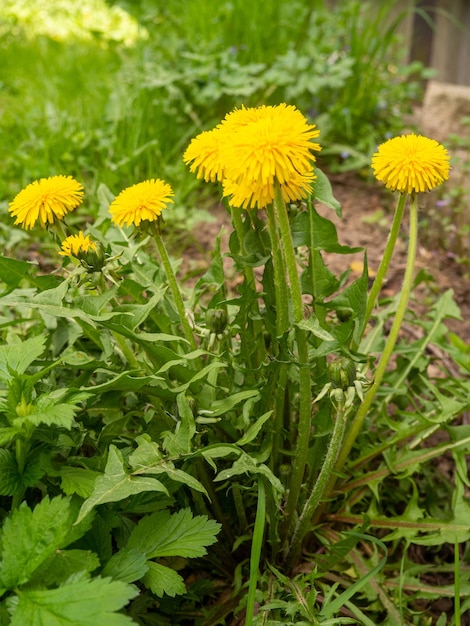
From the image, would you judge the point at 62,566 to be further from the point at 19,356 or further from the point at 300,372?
the point at 300,372

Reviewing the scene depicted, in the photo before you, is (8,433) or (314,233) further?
(314,233)

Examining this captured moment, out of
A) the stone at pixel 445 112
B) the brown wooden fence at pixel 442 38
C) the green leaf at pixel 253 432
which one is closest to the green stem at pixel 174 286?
the green leaf at pixel 253 432

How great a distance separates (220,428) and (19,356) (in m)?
0.40

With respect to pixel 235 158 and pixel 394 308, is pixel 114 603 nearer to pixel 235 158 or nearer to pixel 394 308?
pixel 235 158

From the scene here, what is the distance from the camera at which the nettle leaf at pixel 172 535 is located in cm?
98

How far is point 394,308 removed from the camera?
160 centimetres

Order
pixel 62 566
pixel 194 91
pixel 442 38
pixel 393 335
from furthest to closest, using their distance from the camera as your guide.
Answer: pixel 442 38 < pixel 194 91 < pixel 393 335 < pixel 62 566

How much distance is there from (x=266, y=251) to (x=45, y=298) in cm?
40

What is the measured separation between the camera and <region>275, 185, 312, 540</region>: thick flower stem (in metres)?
0.94

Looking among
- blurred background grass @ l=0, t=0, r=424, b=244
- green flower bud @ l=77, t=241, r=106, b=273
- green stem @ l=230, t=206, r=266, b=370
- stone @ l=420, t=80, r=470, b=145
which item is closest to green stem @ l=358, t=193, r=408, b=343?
green stem @ l=230, t=206, r=266, b=370

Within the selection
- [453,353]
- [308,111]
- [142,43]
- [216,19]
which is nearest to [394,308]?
[453,353]

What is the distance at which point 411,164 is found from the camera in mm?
1056

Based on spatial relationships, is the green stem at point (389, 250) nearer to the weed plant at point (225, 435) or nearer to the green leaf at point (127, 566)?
the weed plant at point (225, 435)

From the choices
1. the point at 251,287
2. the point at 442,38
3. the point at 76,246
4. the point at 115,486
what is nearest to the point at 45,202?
the point at 76,246
